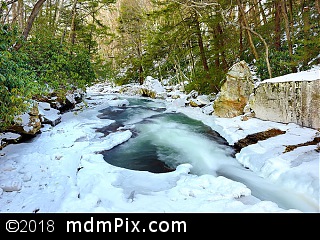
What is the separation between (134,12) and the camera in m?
25.0

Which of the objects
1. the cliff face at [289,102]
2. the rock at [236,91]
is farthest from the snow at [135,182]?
the rock at [236,91]

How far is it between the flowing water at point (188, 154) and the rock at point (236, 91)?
4.74 feet

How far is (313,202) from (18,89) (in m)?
5.41

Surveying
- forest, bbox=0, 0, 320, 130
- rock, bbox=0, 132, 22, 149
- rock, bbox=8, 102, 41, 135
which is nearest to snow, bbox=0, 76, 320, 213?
rock, bbox=0, 132, 22, 149

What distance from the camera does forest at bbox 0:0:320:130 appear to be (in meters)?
4.79

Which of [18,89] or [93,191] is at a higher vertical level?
[18,89]

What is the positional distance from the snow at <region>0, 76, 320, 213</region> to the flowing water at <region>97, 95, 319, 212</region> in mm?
200

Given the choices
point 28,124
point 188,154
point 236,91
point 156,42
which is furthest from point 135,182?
point 156,42

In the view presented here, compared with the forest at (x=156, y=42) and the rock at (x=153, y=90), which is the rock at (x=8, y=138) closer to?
the forest at (x=156, y=42)

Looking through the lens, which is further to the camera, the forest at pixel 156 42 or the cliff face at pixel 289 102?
the cliff face at pixel 289 102

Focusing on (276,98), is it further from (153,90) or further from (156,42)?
(153,90)

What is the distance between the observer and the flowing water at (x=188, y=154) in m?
4.20
